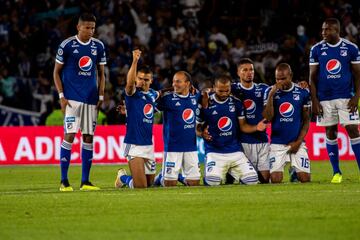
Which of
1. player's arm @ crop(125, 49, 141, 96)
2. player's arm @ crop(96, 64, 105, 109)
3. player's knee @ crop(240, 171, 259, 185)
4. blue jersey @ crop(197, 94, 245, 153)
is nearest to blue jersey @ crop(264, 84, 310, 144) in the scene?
blue jersey @ crop(197, 94, 245, 153)

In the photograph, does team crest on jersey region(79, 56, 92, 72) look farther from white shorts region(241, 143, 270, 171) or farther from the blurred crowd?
the blurred crowd

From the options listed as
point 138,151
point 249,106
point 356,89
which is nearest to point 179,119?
point 138,151

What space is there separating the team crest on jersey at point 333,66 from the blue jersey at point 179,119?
7.12 feet

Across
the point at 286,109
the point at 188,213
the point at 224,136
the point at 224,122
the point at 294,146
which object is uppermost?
the point at 286,109

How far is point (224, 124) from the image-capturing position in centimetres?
1521

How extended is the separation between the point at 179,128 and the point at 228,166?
101cm

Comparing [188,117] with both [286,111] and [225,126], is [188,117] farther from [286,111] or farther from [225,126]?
[286,111]

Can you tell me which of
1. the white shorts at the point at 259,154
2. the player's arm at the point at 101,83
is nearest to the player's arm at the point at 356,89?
the white shorts at the point at 259,154

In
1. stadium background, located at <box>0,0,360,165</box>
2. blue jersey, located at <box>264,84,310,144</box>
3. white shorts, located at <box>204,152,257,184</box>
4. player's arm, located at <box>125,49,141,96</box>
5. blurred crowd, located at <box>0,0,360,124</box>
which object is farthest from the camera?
blurred crowd, located at <box>0,0,360,124</box>

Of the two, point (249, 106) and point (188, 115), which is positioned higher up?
point (249, 106)

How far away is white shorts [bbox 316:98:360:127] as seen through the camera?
1486cm

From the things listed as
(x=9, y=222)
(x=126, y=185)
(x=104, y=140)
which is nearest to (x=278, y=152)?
(x=126, y=185)

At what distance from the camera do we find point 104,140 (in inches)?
910

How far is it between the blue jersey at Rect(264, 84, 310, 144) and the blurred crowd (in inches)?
383
